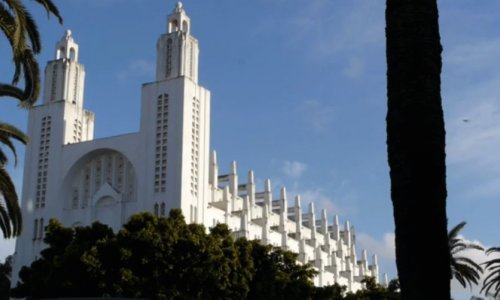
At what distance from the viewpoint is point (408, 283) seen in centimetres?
885

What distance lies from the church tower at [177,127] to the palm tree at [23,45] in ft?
115

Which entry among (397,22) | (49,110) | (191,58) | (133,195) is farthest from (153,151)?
(397,22)

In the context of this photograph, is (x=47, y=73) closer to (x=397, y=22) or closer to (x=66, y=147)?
(x=66, y=147)

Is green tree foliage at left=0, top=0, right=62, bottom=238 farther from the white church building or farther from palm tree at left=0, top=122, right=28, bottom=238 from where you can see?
the white church building

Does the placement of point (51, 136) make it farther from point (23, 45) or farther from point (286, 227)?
point (23, 45)

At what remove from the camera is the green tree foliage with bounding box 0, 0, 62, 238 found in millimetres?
16250

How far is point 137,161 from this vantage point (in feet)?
194

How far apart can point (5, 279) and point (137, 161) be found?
2098cm

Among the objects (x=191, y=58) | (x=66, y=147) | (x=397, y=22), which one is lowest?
(x=397, y=22)

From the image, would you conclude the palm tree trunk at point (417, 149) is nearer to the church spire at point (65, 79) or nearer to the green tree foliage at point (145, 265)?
the green tree foliage at point (145, 265)

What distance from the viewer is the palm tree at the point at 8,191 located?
69.8 feet

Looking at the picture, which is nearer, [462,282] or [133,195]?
[462,282]

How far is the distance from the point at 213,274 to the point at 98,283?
5.40 meters

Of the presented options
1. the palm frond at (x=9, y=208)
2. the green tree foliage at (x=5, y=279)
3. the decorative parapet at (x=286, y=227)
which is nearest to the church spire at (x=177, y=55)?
the decorative parapet at (x=286, y=227)
